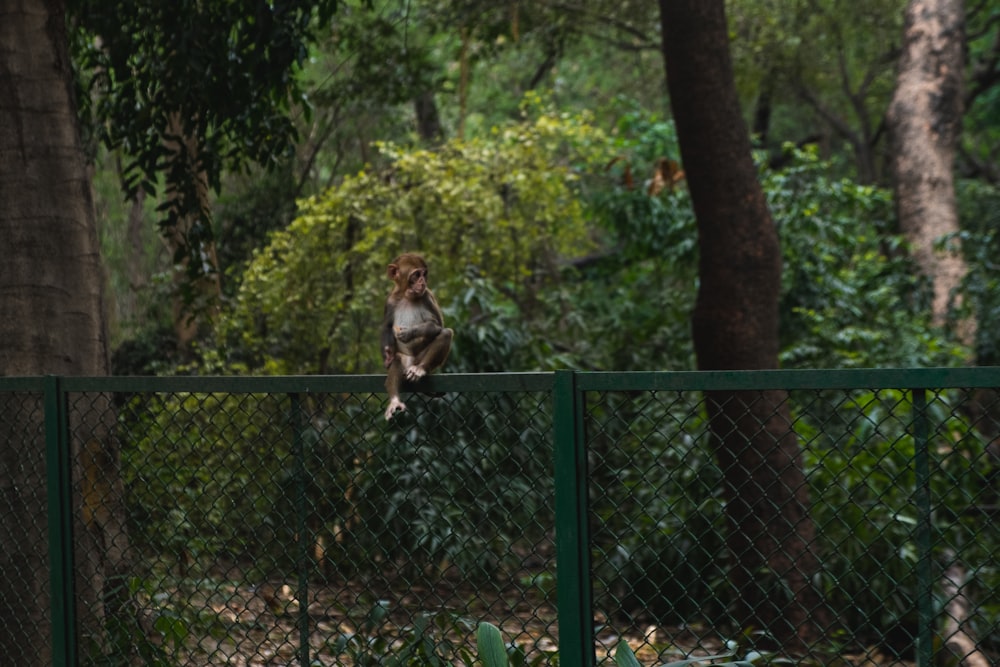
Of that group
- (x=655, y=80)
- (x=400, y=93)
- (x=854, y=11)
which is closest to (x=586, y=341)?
(x=400, y=93)

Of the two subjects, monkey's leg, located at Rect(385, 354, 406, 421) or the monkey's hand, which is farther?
the monkey's hand

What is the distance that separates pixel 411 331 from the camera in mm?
4156

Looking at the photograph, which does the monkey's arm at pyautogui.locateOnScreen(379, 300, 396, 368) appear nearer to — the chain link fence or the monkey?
the monkey

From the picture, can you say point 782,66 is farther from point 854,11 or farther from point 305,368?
point 305,368

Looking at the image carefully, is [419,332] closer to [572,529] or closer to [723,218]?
[572,529]

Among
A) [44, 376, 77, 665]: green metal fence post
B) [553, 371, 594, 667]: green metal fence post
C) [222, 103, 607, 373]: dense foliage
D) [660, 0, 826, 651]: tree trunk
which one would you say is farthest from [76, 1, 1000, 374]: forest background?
[553, 371, 594, 667]: green metal fence post

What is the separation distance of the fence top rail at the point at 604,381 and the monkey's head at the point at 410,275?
19.9 inches

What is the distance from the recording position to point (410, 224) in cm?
1178

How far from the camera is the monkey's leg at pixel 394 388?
147 inches

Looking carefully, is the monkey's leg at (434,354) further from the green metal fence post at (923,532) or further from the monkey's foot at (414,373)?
the green metal fence post at (923,532)

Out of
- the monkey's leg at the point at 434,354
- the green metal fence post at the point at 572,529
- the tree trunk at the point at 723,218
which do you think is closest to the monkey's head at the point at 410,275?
the monkey's leg at the point at 434,354

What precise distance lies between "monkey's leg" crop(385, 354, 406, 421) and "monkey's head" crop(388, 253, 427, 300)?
344 mm

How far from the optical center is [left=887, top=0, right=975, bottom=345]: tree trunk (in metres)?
14.2

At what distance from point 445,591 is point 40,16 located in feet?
17.2
